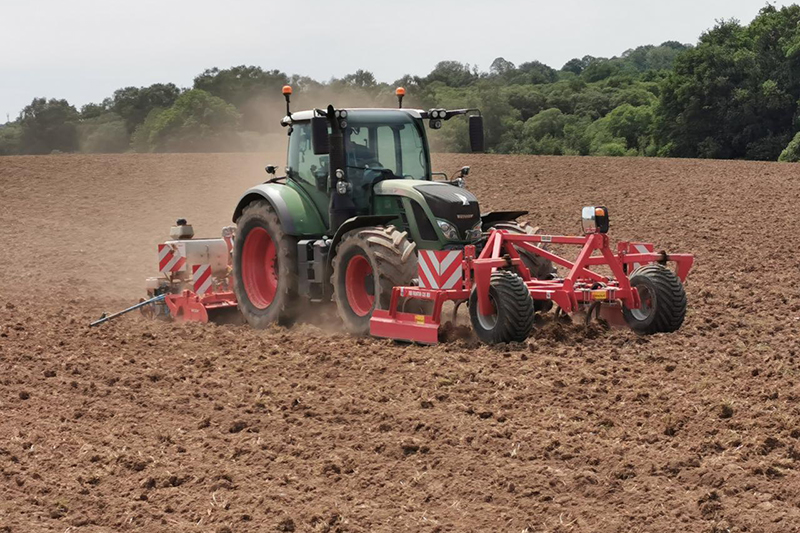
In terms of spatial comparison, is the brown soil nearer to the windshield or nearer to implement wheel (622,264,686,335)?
implement wheel (622,264,686,335)

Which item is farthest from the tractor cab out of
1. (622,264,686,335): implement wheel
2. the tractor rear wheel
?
(622,264,686,335): implement wheel

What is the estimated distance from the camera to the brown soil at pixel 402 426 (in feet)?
17.6

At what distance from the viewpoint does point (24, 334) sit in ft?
34.4

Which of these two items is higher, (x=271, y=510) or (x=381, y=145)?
(x=381, y=145)

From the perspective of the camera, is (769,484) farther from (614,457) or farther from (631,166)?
(631,166)

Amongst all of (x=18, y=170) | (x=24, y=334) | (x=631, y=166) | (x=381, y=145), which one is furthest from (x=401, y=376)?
(x=18, y=170)

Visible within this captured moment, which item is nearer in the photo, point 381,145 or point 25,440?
point 25,440

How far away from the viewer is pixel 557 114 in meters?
45.4

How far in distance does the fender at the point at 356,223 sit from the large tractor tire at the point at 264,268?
2.34 feet

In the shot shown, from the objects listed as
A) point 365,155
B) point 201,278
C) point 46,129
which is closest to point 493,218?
point 365,155

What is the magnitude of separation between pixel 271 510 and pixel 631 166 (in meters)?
21.6

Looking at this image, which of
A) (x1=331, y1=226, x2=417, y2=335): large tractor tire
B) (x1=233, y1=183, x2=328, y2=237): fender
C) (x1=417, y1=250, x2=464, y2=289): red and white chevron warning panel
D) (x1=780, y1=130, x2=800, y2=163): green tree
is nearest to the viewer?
(x1=417, y1=250, x2=464, y2=289): red and white chevron warning panel

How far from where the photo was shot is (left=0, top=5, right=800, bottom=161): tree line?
36.9 m

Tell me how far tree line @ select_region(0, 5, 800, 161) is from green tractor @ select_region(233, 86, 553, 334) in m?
20.7
